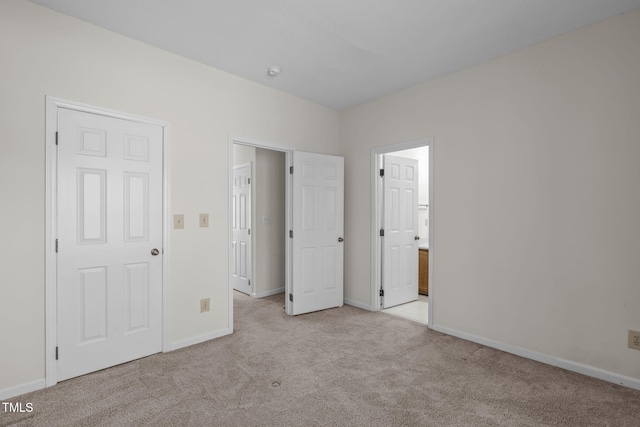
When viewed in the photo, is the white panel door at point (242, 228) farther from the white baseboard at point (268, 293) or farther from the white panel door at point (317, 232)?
the white panel door at point (317, 232)

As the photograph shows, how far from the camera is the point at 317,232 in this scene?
4.03m

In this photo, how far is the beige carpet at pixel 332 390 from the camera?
194 cm

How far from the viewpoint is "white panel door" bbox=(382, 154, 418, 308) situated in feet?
13.5

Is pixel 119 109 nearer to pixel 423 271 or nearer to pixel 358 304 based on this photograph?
pixel 358 304

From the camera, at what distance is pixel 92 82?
2486 millimetres

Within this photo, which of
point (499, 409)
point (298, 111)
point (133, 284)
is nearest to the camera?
point (499, 409)

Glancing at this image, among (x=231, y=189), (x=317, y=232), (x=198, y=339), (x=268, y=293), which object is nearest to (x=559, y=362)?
(x=317, y=232)

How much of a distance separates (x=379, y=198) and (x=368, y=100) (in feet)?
4.10

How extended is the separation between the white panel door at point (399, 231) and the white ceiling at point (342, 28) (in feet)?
4.32

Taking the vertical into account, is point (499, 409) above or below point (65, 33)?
below

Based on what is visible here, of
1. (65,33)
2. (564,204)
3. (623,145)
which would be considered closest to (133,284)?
(65,33)

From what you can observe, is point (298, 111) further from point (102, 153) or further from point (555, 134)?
point (555, 134)

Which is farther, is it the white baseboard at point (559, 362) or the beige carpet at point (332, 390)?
the white baseboard at point (559, 362)

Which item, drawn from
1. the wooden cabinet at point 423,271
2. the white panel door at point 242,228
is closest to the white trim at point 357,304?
the wooden cabinet at point 423,271
